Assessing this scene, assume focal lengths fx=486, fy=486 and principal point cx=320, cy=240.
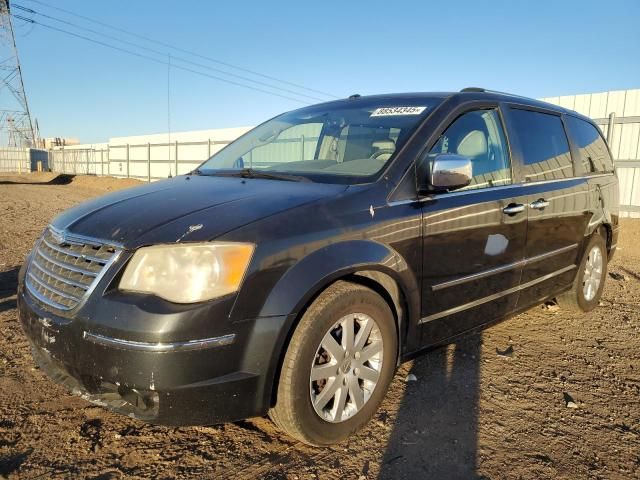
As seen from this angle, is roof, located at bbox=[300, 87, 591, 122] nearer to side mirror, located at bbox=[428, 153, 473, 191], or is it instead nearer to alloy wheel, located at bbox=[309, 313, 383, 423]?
side mirror, located at bbox=[428, 153, 473, 191]

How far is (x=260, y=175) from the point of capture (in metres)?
3.09

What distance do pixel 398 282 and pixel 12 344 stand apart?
2.81 metres

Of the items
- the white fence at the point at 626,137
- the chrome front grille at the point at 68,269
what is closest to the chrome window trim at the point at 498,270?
the chrome front grille at the point at 68,269

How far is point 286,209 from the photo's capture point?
2289 millimetres

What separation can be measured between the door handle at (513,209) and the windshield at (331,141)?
2.82ft

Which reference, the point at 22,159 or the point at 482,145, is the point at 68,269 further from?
the point at 22,159

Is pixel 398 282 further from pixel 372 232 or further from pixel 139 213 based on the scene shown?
pixel 139 213

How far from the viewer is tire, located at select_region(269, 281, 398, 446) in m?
2.17

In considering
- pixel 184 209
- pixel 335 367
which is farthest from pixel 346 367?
pixel 184 209

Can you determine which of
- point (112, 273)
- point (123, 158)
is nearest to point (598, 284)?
point (112, 273)

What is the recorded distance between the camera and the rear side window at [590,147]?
4441mm

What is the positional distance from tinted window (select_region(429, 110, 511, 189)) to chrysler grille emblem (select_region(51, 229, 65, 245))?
217cm

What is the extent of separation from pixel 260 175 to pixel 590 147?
3410mm

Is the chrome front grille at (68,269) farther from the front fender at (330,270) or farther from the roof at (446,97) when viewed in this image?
the roof at (446,97)
